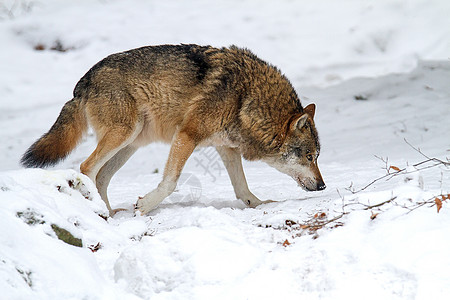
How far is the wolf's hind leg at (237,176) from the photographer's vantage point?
6.17 m

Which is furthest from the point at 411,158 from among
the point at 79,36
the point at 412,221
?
the point at 79,36

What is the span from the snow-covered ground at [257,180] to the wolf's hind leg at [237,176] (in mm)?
152

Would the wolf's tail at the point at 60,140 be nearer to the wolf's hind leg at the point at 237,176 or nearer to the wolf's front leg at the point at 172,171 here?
the wolf's front leg at the point at 172,171

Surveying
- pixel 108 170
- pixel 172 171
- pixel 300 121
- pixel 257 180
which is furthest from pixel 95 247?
pixel 257 180

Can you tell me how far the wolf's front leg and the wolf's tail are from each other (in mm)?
1002

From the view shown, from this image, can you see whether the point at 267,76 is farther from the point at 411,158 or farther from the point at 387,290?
the point at 387,290

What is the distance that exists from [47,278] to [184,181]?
194 inches

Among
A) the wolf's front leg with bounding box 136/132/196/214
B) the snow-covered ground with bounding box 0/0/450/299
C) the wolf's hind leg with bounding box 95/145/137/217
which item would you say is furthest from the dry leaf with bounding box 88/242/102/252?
the wolf's hind leg with bounding box 95/145/137/217

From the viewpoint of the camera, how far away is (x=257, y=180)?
752 centimetres

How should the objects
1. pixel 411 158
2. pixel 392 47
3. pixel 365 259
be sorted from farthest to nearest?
1. pixel 392 47
2. pixel 411 158
3. pixel 365 259

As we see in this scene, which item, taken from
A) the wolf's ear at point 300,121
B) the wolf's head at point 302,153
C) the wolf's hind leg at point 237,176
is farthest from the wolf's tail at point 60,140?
the wolf's ear at point 300,121

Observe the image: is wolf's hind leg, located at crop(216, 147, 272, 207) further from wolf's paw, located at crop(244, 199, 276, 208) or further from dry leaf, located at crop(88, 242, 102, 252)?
dry leaf, located at crop(88, 242, 102, 252)

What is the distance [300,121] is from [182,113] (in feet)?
4.25

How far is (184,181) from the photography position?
7395 millimetres
